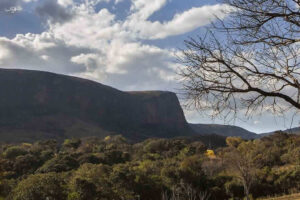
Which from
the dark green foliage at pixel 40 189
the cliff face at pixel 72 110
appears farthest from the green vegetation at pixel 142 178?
the cliff face at pixel 72 110

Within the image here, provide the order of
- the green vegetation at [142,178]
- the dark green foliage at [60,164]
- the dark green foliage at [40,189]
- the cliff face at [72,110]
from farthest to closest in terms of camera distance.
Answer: the cliff face at [72,110], the dark green foliage at [60,164], the green vegetation at [142,178], the dark green foliage at [40,189]

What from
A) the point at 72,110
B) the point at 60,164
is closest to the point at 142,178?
the point at 60,164

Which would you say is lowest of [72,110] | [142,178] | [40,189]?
[40,189]

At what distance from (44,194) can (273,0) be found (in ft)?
75.0

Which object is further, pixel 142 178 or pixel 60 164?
pixel 60 164

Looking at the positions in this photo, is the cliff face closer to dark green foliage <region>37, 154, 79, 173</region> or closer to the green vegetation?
dark green foliage <region>37, 154, 79, 173</region>

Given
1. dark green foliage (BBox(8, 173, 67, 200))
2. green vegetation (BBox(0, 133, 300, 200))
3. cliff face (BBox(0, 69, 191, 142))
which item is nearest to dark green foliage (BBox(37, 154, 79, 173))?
green vegetation (BBox(0, 133, 300, 200))

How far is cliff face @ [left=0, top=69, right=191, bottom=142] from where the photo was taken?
123500mm

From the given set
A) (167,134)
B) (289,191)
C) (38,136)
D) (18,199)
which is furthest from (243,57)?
(167,134)

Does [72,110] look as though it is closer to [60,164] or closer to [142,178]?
[60,164]

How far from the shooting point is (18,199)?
79.1ft

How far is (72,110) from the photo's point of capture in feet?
502

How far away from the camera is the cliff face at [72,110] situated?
123500mm

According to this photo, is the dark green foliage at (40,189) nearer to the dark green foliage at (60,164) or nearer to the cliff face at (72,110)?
the dark green foliage at (60,164)
